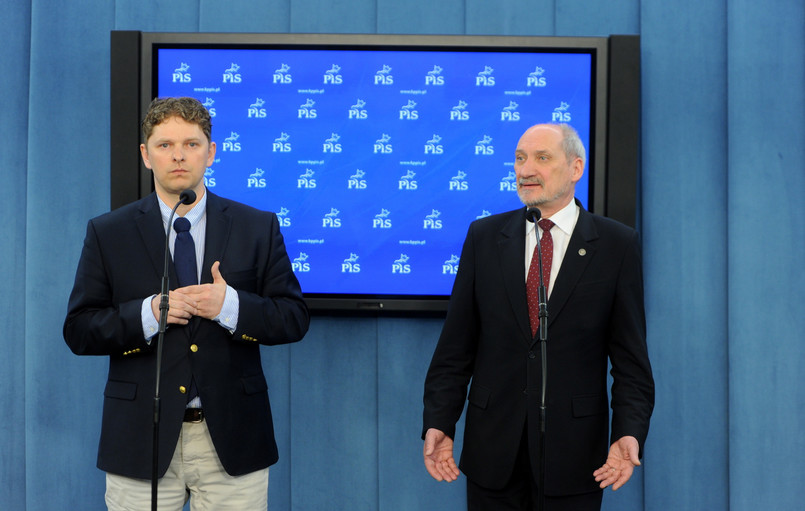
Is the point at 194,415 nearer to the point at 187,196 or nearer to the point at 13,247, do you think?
the point at 187,196

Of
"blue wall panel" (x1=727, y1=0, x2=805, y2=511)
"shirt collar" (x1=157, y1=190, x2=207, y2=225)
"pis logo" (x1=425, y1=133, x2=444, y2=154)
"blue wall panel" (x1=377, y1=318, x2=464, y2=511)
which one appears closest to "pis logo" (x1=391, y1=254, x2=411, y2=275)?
"blue wall panel" (x1=377, y1=318, x2=464, y2=511)

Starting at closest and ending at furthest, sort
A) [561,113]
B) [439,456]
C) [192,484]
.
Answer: [192,484] → [439,456] → [561,113]

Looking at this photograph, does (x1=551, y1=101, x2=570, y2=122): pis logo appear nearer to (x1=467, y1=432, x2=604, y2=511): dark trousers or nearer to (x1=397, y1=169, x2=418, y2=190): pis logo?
(x1=397, y1=169, x2=418, y2=190): pis logo

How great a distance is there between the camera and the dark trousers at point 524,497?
6.38 feet

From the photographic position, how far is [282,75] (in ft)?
9.44

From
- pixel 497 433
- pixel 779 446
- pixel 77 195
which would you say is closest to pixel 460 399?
pixel 497 433

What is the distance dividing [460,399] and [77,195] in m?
1.84

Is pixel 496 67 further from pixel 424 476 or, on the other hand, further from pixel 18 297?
pixel 18 297

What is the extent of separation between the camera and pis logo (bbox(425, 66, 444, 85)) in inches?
113

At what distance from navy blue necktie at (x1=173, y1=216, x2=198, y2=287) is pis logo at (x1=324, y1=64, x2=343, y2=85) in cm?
112

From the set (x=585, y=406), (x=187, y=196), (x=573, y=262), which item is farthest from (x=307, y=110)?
(x=585, y=406)

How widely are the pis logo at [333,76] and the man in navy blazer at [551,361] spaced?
1031 mm

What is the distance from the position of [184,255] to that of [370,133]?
3.73 ft

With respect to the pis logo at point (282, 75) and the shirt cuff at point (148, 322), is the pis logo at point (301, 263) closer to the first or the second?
the pis logo at point (282, 75)
